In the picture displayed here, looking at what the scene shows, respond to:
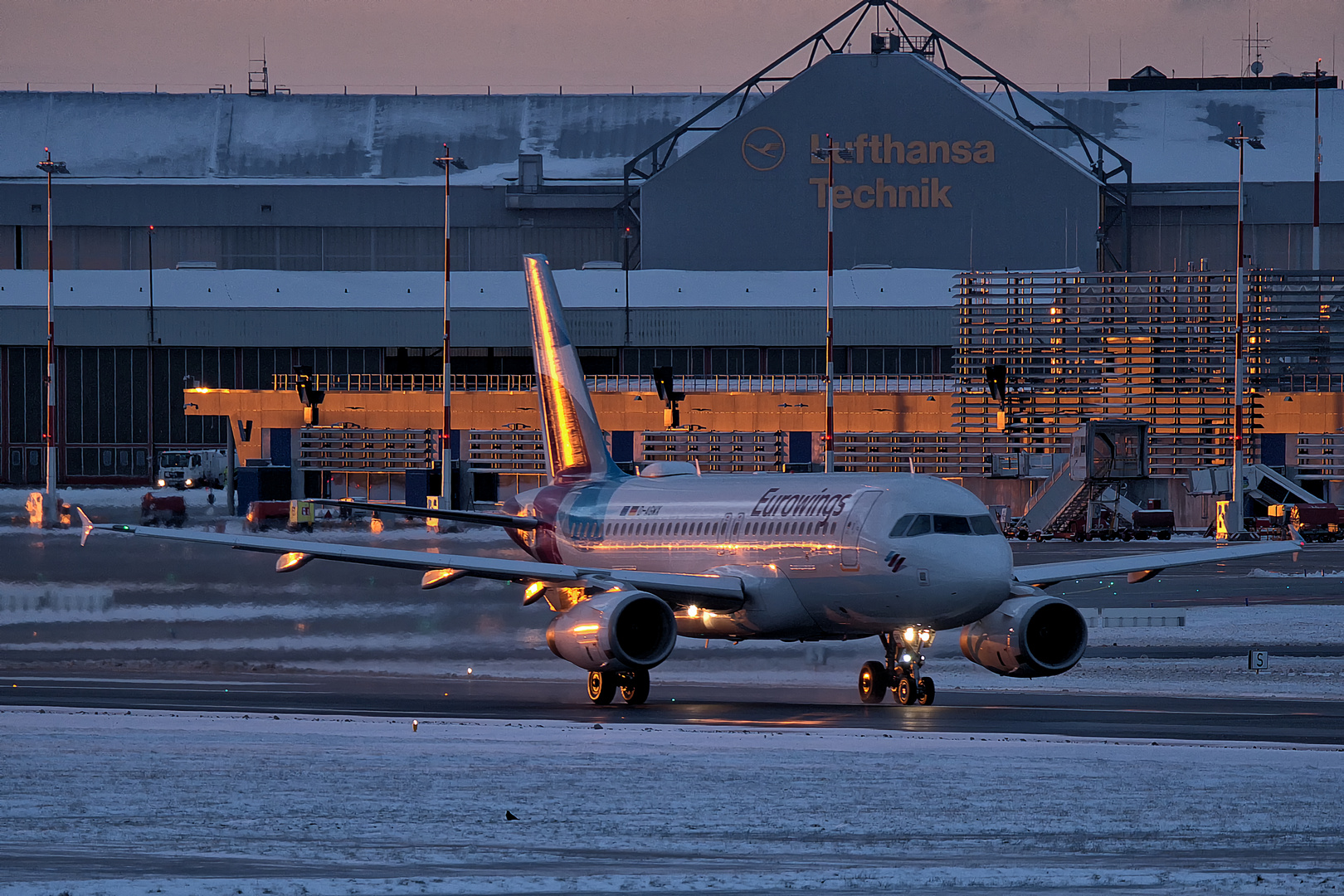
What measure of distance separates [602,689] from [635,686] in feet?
1.80

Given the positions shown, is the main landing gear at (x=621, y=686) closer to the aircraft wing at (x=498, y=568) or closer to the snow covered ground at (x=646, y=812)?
the aircraft wing at (x=498, y=568)

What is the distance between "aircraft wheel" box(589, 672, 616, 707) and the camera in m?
30.3

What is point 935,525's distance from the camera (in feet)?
95.7

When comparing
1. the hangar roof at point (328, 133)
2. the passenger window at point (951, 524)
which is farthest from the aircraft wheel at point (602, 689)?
the hangar roof at point (328, 133)

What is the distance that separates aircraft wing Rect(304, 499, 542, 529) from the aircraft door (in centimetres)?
753

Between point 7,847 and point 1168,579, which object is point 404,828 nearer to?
point 7,847

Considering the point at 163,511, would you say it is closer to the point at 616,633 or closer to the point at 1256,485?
the point at 616,633

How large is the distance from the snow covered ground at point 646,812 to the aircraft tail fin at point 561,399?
15.3 m

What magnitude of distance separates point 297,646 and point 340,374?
65292 millimetres

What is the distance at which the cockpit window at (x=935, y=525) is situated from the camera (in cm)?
2906

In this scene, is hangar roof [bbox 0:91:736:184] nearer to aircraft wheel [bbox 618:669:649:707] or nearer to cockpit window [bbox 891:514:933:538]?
aircraft wheel [bbox 618:669:649:707]

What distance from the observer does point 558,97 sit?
12481 centimetres

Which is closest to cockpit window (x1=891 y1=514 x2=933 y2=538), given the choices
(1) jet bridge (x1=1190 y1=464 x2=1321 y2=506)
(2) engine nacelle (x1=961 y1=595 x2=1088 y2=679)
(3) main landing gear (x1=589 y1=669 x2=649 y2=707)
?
(2) engine nacelle (x1=961 y1=595 x2=1088 y2=679)

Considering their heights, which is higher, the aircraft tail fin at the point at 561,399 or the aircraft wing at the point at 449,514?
the aircraft tail fin at the point at 561,399
